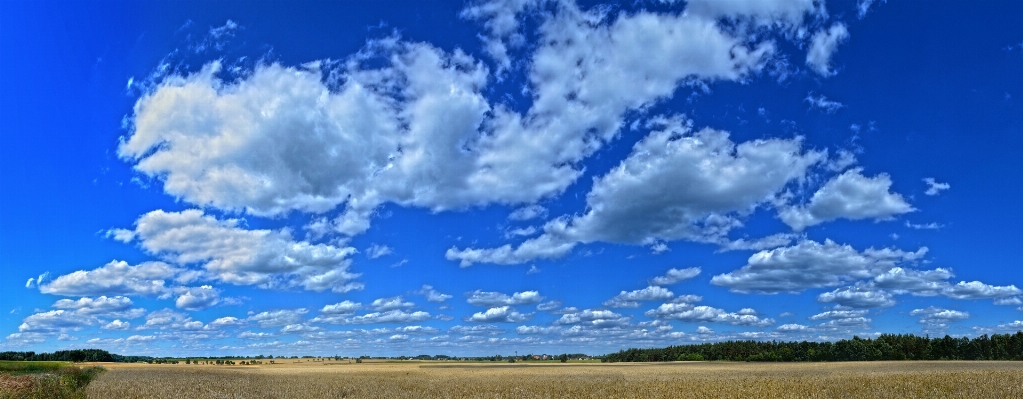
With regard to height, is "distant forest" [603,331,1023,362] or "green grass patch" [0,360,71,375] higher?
"green grass patch" [0,360,71,375]

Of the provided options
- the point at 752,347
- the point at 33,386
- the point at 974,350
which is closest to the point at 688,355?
the point at 752,347

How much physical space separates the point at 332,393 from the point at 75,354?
96473 millimetres

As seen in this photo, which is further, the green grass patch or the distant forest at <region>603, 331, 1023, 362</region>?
the distant forest at <region>603, 331, 1023, 362</region>

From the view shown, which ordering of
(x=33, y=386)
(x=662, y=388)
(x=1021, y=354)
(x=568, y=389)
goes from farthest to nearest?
(x=1021, y=354) < (x=568, y=389) < (x=662, y=388) < (x=33, y=386)

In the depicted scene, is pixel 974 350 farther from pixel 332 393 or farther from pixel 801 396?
pixel 332 393

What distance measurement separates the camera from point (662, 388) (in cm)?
3969

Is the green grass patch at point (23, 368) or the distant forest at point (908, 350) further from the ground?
the green grass patch at point (23, 368)

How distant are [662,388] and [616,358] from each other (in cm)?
16513

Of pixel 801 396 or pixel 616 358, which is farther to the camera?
pixel 616 358

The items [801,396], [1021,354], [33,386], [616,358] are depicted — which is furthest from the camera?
Result: [616,358]

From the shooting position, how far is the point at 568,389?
42250 mm

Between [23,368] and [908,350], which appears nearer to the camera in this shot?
[23,368]

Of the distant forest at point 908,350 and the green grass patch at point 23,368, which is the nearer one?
the green grass patch at point 23,368

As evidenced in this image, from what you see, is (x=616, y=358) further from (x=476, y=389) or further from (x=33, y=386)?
(x=33, y=386)
